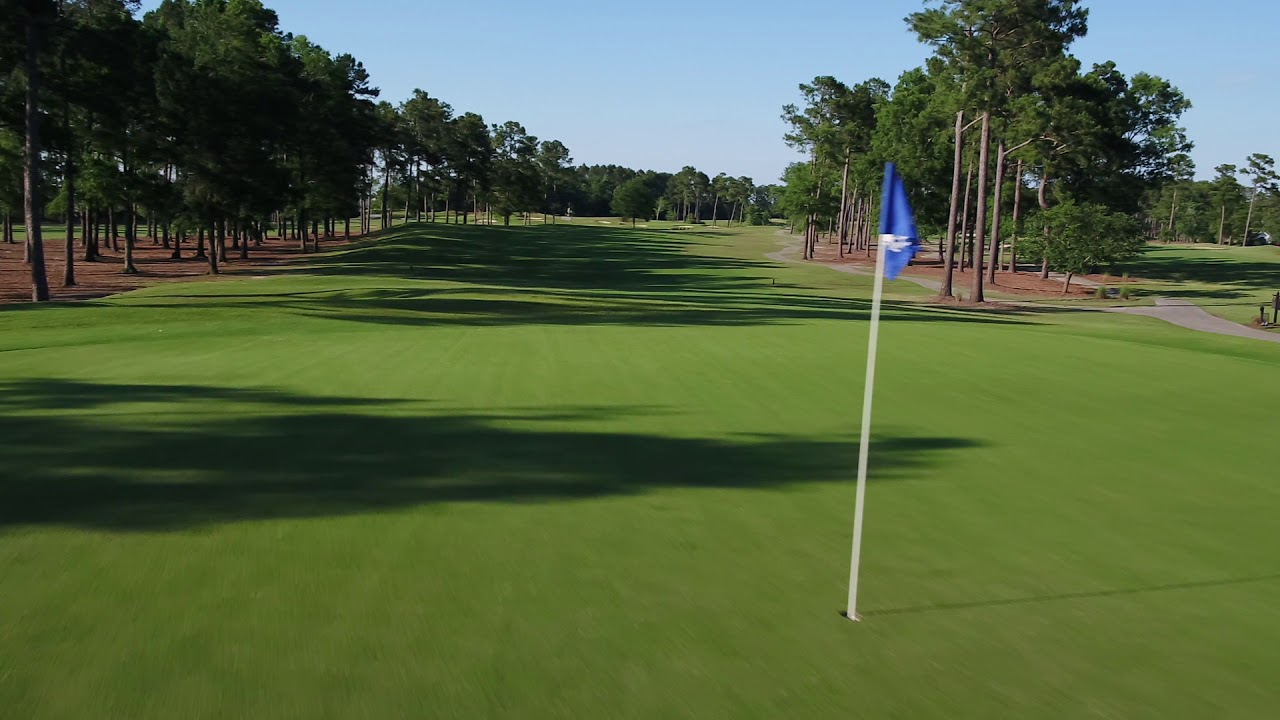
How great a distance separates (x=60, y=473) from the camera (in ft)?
32.0

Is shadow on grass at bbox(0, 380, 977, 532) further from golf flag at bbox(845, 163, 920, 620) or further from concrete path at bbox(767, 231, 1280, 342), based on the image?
concrete path at bbox(767, 231, 1280, 342)

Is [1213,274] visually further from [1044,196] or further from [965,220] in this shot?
[965,220]

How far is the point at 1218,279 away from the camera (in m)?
73.8

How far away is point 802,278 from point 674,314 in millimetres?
33605

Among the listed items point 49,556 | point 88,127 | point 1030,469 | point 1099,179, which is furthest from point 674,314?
point 1099,179

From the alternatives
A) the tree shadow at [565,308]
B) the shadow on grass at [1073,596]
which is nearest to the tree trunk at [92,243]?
the tree shadow at [565,308]

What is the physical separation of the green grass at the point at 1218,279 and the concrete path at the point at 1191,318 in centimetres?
88

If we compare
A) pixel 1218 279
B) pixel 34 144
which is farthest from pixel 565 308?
pixel 1218 279

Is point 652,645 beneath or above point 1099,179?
beneath

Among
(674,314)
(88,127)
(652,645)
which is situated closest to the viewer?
(652,645)

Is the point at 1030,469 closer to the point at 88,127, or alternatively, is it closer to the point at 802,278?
the point at 88,127

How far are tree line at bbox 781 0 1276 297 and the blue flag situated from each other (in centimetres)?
3992

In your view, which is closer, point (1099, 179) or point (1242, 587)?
point (1242, 587)

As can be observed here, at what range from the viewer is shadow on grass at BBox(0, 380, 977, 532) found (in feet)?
29.2
